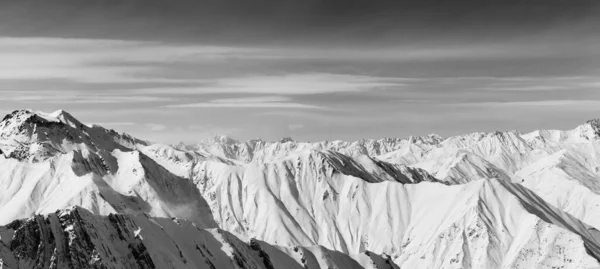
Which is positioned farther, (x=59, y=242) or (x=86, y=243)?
(x=86, y=243)

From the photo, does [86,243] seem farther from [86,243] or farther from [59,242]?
[59,242]

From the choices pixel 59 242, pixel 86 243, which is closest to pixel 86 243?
pixel 86 243

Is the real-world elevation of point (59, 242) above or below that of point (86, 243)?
above

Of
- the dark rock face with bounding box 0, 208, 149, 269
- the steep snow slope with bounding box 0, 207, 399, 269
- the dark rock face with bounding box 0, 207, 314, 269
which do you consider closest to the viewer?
the dark rock face with bounding box 0, 208, 149, 269

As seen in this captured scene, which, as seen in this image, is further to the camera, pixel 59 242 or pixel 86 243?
pixel 86 243

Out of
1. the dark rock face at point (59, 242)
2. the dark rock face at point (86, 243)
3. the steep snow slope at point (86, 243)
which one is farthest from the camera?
the steep snow slope at point (86, 243)

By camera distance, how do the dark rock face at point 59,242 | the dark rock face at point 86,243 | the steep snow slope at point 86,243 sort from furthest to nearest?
1. the steep snow slope at point 86,243
2. the dark rock face at point 86,243
3. the dark rock face at point 59,242

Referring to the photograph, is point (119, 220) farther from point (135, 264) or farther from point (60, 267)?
point (60, 267)

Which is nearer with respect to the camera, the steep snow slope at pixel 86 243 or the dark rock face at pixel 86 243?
the dark rock face at pixel 86 243

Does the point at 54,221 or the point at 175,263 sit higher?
the point at 54,221

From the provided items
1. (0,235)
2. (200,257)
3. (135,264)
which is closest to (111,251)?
(135,264)

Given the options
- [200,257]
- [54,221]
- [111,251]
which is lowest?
[200,257]
